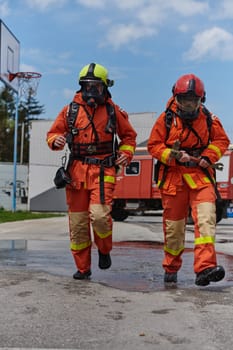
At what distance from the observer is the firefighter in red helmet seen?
507cm

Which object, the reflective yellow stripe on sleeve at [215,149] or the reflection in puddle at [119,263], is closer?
the reflective yellow stripe on sleeve at [215,149]

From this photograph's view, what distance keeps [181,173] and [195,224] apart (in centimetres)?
52

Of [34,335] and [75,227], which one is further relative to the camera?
[75,227]

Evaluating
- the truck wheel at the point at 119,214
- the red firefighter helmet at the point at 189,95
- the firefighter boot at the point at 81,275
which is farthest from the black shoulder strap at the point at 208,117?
the truck wheel at the point at 119,214

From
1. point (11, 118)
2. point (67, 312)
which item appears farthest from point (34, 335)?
point (11, 118)

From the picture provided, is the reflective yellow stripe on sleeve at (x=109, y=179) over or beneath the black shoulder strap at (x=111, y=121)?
beneath

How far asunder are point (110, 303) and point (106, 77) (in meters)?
2.29

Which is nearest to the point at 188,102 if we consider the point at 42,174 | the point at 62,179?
the point at 62,179

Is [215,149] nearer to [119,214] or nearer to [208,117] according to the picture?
[208,117]

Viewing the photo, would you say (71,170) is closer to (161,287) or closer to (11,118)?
(161,287)

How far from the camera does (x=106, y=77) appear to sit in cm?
548

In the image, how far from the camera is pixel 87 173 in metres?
5.29

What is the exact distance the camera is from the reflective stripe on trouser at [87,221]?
5160mm

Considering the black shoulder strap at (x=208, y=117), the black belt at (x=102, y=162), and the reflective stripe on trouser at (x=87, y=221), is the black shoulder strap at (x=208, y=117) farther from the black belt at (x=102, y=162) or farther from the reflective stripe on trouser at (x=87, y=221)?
the reflective stripe on trouser at (x=87, y=221)
